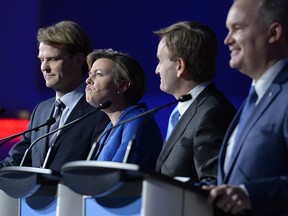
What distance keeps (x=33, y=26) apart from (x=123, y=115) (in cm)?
175

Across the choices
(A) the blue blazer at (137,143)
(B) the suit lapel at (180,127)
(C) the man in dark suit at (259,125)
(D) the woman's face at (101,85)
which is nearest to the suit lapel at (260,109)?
(C) the man in dark suit at (259,125)

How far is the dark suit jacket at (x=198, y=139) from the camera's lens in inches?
121

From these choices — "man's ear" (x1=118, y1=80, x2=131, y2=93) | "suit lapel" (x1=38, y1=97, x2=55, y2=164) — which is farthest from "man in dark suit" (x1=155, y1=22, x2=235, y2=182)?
"suit lapel" (x1=38, y1=97, x2=55, y2=164)

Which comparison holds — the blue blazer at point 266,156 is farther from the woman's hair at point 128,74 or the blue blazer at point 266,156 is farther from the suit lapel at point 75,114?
the suit lapel at point 75,114

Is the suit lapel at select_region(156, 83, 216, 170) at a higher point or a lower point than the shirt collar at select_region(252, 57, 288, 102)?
lower

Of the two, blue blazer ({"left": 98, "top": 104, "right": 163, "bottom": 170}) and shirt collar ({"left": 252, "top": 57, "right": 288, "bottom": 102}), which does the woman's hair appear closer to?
blue blazer ({"left": 98, "top": 104, "right": 163, "bottom": 170})

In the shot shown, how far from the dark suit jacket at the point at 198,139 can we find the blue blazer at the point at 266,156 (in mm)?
432

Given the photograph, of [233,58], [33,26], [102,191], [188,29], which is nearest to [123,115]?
[188,29]

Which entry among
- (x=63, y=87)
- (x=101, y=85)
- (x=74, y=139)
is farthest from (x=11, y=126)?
(x=101, y=85)

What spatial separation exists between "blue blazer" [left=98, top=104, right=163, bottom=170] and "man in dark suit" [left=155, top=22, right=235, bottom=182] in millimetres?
380

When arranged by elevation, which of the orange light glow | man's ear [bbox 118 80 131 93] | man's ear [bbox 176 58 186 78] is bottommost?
the orange light glow

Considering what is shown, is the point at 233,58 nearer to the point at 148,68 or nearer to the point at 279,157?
the point at 279,157

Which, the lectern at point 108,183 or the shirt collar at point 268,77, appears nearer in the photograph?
the lectern at point 108,183

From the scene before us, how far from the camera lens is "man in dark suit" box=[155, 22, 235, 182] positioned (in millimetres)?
3086
